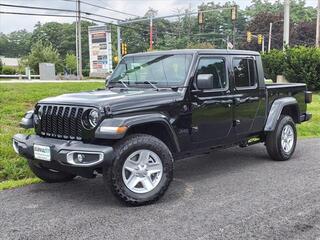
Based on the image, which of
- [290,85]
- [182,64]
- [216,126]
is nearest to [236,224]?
[216,126]

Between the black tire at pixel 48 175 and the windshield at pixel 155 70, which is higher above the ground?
the windshield at pixel 155 70

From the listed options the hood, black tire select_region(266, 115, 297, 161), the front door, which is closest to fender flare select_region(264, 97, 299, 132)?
black tire select_region(266, 115, 297, 161)

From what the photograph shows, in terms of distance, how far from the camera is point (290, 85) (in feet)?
25.0

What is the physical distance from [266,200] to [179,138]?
49.1 inches

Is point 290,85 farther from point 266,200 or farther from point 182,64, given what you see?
point 266,200

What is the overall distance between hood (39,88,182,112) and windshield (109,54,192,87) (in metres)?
0.27

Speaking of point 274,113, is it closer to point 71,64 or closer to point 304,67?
point 304,67

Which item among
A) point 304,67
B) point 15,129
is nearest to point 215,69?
point 15,129

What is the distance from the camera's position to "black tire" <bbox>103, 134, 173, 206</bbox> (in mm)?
4625

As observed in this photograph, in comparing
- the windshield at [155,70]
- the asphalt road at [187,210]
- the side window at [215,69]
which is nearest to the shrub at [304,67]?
the asphalt road at [187,210]

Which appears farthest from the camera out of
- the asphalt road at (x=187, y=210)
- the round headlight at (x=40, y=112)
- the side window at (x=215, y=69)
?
the side window at (x=215, y=69)

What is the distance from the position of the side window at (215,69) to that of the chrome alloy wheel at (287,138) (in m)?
1.70

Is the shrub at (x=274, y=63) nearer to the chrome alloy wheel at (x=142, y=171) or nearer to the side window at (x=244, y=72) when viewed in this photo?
the side window at (x=244, y=72)

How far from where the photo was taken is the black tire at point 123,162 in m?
4.62
